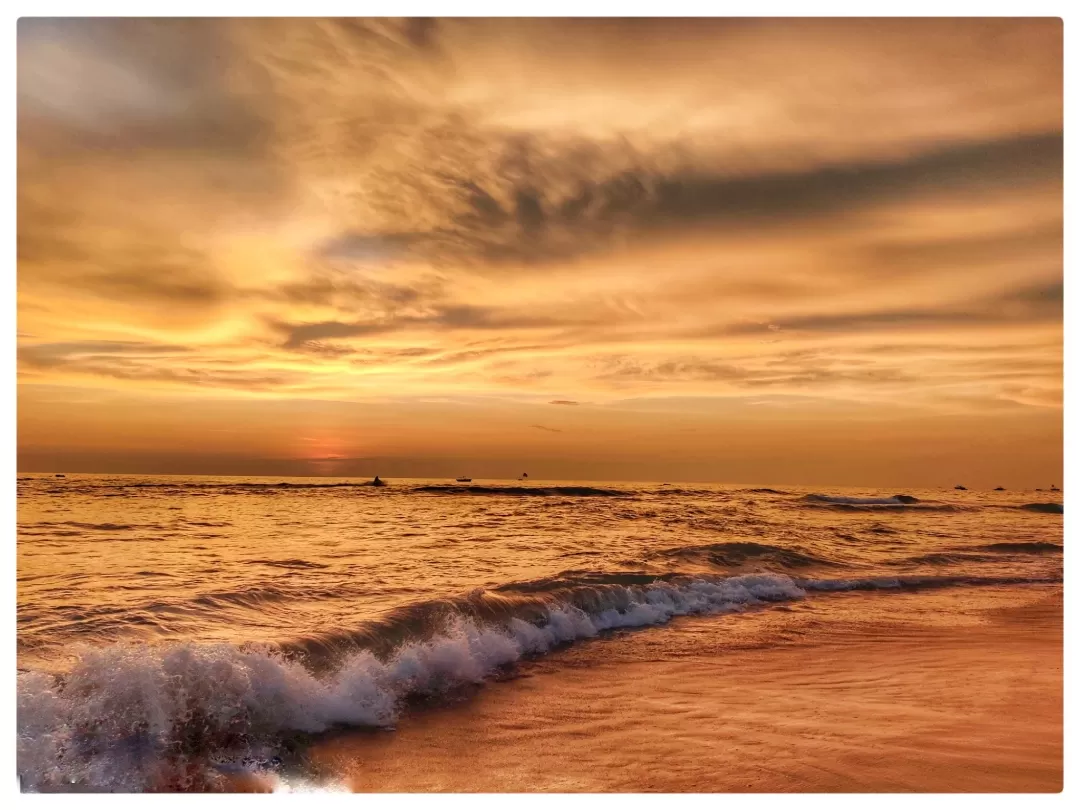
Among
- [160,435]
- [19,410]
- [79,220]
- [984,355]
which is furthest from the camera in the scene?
[160,435]

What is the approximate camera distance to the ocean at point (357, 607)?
9.70 ft

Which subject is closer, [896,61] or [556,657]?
[896,61]

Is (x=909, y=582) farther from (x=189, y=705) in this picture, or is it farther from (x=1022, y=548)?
(x=189, y=705)

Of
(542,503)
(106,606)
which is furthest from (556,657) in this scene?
(542,503)

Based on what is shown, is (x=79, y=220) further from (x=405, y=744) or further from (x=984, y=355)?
(x=984, y=355)

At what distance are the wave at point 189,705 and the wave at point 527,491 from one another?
39.4ft

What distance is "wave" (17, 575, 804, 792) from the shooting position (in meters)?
2.79

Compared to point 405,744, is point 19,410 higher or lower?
higher

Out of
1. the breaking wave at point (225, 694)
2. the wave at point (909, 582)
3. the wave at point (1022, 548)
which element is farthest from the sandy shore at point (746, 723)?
the wave at point (1022, 548)

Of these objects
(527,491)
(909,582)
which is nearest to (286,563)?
(909,582)

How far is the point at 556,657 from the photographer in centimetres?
447

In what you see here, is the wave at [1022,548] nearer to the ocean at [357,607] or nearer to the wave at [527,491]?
the ocean at [357,607]

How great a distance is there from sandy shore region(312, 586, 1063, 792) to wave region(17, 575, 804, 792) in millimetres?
224
